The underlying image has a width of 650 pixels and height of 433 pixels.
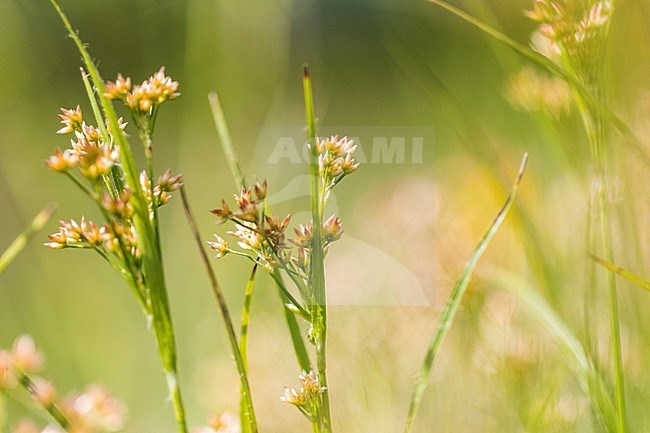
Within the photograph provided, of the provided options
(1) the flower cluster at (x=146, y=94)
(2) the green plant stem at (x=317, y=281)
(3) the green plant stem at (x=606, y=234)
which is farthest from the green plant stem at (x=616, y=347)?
(1) the flower cluster at (x=146, y=94)

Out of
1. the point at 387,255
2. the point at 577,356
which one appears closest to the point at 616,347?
the point at 577,356

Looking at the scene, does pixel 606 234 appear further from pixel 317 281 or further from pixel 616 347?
pixel 317 281

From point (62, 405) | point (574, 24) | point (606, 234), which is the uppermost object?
point (574, 24)

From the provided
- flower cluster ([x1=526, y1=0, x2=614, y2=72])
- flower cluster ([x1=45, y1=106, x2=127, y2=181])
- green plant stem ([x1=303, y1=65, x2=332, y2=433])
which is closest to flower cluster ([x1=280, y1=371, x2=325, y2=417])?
green plant stem ([x1=303, y1=65, x2=332, y2=433])

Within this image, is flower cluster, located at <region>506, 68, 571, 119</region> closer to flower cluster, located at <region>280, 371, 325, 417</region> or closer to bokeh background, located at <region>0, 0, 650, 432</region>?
bokeh background, located at <region>0, 0, 650, 432</region>

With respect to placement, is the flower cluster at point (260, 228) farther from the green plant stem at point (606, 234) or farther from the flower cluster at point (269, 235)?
the green plant stem at point (606, 234)

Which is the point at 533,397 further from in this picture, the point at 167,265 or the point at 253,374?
the point at 167,265
